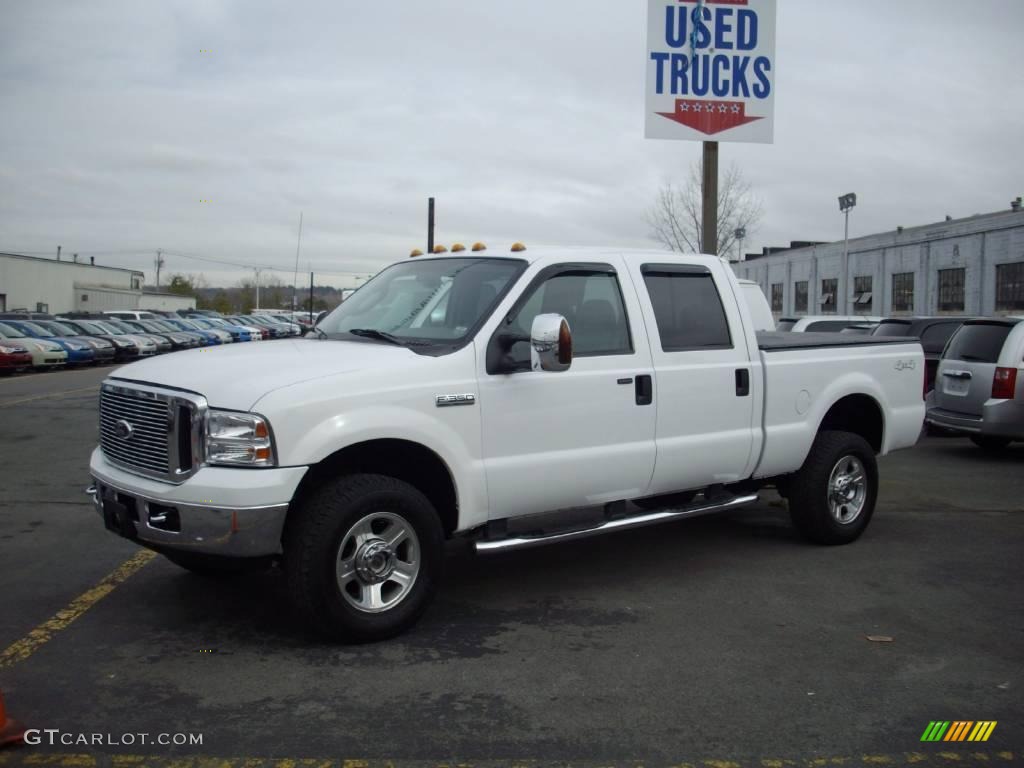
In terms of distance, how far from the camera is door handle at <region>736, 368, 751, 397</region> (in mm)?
6312

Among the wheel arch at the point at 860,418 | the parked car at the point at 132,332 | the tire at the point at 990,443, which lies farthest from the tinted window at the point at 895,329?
the parked car at the point at 132,332

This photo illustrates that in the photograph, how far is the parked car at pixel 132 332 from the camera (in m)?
34.2

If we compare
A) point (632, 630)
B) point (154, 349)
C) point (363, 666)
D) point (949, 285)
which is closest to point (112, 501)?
point (363, 666)

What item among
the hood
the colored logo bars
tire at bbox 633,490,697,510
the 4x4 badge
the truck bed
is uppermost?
the truck bed

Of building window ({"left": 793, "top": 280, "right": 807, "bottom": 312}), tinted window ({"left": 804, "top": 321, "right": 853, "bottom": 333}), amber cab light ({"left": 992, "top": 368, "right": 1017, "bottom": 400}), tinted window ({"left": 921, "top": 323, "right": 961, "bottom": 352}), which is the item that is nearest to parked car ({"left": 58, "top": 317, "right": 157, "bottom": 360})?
tinted window ({"left": 804, "top": 321, "right": 853, "bottom": 333})

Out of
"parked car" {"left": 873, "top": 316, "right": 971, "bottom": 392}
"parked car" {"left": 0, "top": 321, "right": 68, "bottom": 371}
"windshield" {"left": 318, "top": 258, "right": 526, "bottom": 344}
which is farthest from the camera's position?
"parked car" {"left": 0, "top": 321, "right": 68, "bottom": 371}

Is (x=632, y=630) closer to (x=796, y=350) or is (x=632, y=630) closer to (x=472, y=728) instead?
(x=472, y=728)

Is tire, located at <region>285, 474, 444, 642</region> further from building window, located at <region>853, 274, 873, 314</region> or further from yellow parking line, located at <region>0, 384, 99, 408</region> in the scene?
building window, located at <region>853, 274, 873, 314</region>

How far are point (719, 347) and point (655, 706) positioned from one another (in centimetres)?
284

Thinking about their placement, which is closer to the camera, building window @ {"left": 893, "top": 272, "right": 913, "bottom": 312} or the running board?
the running board

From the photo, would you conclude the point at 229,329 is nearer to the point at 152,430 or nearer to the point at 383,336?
the point at 383,336

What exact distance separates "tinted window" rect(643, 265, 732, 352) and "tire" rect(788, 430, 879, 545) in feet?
4.07

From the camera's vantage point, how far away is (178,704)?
4051 millimetres

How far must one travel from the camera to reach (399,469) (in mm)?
5219
